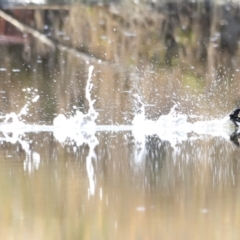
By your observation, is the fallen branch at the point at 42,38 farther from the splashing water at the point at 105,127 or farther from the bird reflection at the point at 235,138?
the bird reflection at the point at 235,138

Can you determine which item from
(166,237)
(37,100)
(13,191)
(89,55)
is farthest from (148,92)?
(166,237)

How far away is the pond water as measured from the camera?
1.48m

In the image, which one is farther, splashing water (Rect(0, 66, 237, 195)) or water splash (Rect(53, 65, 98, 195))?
splashing water (Rect(0, 66, 237, 195))

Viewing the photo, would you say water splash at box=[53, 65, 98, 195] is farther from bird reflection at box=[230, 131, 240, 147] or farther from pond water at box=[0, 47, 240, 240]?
bird reflection at box=[230, 131, 240, 147]

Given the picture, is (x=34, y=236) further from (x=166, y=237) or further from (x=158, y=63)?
(x=158, y=63)

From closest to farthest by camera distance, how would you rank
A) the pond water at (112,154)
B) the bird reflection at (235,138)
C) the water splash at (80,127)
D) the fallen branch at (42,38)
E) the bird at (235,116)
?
the pond water at (112,154), the bird reflection at (235,138), the water splash at (80,127), the bird at (235,116), the fallen branch at (42,38)

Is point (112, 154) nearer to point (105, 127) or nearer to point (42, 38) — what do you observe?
point (105, 127)

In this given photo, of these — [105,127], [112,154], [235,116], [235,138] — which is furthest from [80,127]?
[112,154]

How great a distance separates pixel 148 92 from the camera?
4.58 m

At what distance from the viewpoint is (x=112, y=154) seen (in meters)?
2.63

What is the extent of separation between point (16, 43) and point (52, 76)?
0.38 metres

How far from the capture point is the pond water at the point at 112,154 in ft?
4.85

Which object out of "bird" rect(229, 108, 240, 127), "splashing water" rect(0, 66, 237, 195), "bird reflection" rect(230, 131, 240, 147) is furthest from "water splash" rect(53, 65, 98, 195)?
"bird" rect(229, 108, 240, 127)

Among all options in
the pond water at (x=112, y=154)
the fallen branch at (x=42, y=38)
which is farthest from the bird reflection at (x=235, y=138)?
the fallen branch at (x=42, y=38)
